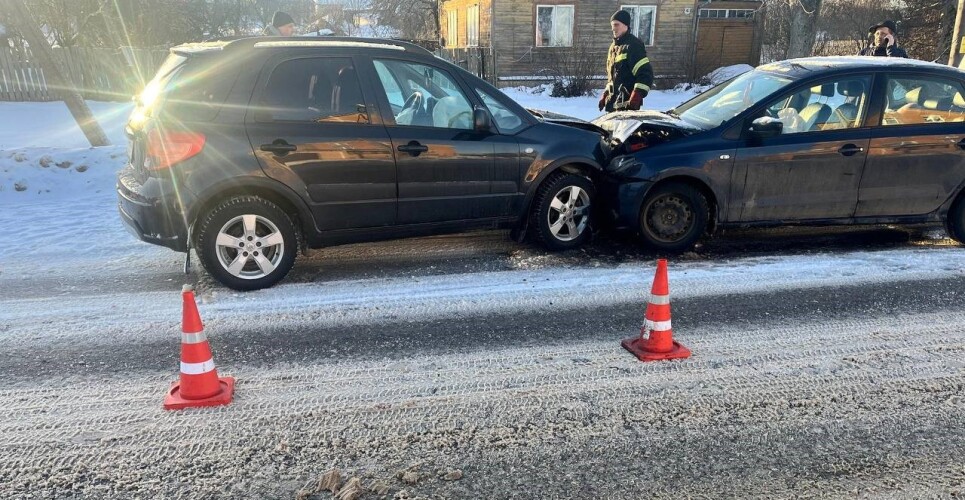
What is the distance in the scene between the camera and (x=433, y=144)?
509 cm

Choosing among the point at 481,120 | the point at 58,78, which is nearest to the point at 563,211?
the point at 481,120

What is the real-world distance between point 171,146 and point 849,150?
223 inches

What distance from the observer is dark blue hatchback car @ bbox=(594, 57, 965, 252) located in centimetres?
559

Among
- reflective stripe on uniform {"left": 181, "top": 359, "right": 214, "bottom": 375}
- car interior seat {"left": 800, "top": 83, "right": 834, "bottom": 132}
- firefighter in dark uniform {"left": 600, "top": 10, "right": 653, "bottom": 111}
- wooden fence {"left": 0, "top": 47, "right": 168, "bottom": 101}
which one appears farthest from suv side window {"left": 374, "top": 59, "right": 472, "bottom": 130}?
wooden fence {"left": 0, "top": 47, "right": 168, "bottom": 101}

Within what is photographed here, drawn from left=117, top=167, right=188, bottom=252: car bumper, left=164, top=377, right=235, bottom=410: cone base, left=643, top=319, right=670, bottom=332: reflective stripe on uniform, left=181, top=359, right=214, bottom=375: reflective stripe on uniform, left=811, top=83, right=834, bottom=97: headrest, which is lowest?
left=164, top=377, right=235, bottom=410: cone base

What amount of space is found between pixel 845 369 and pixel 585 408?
63.1 inches

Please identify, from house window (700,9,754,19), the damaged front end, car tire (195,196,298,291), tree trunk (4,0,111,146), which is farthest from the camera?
house window (700,9,754,19)

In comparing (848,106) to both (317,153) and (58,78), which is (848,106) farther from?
(58,78)

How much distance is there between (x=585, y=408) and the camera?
124 inches

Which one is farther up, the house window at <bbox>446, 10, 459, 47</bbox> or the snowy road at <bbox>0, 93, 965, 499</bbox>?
the house window at <bbox>446, 10, 459, 47</bbox>

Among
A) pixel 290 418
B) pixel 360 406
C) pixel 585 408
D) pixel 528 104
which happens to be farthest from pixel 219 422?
pixel 528 104

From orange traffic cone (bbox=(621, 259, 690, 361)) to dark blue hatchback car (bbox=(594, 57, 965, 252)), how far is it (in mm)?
2080

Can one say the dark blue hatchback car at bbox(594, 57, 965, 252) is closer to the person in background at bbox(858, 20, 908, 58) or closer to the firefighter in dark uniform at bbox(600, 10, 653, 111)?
the firefighter in dark uniform at bbox(600, 10, 653, 111)

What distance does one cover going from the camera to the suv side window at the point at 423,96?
5.04 meters
